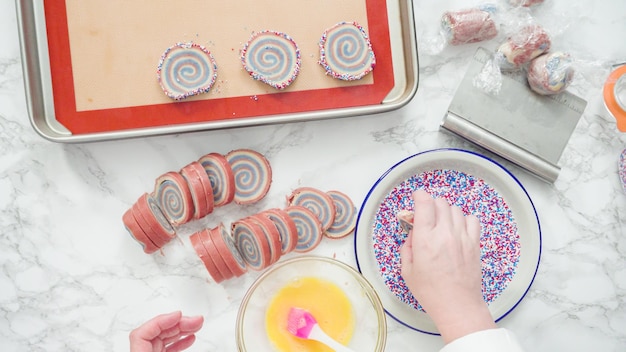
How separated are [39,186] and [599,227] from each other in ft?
4.00

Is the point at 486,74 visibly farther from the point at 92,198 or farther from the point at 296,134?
the point at 92,198

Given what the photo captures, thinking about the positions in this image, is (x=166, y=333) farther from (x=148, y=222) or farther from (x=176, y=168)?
(x=176, y=168)

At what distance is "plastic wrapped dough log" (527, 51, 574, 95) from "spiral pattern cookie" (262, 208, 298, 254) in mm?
585

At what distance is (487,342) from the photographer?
1.06m

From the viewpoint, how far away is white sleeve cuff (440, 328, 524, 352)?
105 cm

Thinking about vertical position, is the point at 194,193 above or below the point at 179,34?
below

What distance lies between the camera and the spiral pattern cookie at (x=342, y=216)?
1267 mm

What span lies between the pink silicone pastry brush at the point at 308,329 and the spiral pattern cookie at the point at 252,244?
12cm

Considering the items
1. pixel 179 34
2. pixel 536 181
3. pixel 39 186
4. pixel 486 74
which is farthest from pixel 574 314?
pixel 39 186

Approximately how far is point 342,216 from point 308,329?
0.25m

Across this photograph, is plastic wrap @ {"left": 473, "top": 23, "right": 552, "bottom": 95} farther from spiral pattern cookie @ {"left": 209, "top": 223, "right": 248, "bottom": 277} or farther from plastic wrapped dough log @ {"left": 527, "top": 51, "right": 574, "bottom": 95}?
spiral pattern cookie @ {"left": 209, "top": 223, "right": 248, "bottom": 277}

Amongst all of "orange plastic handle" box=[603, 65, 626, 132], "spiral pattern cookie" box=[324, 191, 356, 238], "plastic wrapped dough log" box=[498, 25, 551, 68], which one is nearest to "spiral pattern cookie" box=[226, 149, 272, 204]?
"spiral pattern cookie" box=[324, 191, 356, 238]

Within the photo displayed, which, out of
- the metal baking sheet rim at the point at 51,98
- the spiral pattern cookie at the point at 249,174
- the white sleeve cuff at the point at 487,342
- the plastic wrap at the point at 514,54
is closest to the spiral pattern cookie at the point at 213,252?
the spiral pattern cookie at the point at 249,174

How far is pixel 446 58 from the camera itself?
1.28 m
